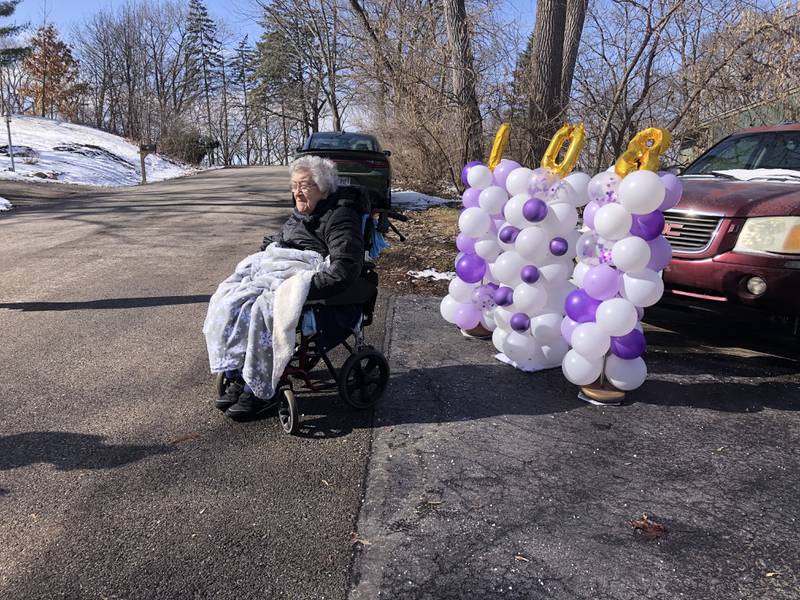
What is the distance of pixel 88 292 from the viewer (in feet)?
20.2

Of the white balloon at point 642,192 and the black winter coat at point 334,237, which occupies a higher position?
the white balloon at point 642,192

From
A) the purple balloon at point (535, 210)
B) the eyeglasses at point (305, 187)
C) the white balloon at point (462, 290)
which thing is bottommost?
Result: the white balloon at point (462, 290)

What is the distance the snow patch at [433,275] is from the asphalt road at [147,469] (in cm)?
235

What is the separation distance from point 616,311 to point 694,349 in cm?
197

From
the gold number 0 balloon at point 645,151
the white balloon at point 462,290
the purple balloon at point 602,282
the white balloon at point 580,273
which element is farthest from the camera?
the white balloon at point 462,290

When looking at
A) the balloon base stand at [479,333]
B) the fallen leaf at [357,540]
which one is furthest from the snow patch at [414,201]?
the fallen leaf at [357,540]

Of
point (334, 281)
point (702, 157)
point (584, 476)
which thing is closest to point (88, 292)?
point (334, 281)

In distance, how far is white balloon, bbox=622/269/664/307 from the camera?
3705 millimetres

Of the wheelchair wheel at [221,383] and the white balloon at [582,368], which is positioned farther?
the white balloon at [582,368]

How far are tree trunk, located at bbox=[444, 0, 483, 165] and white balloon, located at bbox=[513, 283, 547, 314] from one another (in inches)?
334

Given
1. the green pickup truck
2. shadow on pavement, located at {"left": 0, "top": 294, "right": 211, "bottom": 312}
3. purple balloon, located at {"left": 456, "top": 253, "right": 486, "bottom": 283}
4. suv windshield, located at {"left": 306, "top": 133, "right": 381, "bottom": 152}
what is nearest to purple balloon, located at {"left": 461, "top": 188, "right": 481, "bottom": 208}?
purple balloon, located at {"left": 456, "top": 253, "right": 486, "bottom": 283}

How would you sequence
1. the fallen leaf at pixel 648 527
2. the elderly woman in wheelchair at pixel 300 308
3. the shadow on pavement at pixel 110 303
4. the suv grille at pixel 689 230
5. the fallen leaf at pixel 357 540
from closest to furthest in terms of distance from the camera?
1. the fallen leaf at pixel 357 540
2. the fallen leaf at pixel 648 527
3. the elderly woman in wheelchair at pixel 300 308
4. the suv grille at pixel 689 230
5. the shadow on pavement at pixel 110 303

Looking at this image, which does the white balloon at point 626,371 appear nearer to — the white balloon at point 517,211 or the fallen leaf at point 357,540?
the white balloon at point 517,211

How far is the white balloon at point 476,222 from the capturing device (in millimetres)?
4629
